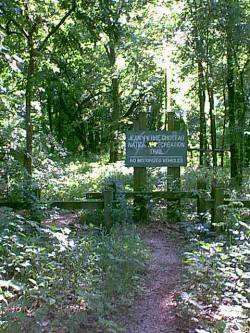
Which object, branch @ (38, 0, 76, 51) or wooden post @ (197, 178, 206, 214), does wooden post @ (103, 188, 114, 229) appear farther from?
branch @ (38, 0, 76, 51)

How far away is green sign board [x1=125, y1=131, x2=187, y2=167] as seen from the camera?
399 inches

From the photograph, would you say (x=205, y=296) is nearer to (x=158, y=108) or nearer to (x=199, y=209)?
(x=199, y=209)

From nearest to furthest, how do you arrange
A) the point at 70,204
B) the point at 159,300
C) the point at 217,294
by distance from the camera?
the point at 217,294, the point at 159,300, the point at 70,204

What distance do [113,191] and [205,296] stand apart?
438cm

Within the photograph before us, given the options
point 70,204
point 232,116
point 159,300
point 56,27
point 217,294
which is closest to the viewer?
point 217,294

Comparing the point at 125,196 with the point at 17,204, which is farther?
the point at 125,196

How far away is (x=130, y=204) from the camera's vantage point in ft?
31.2

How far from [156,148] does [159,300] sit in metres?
5.15

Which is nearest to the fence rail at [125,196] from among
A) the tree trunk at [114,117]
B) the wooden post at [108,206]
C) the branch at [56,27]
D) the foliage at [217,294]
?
the wooden post at [108,206]

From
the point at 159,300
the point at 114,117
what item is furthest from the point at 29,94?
the point at 114,117

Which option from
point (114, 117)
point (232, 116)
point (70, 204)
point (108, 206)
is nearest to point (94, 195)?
point (108, 206)

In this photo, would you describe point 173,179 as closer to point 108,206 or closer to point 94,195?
point 94,195

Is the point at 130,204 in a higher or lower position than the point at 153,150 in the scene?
lower

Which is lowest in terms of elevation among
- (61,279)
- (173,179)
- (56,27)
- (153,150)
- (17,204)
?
(61,279)
